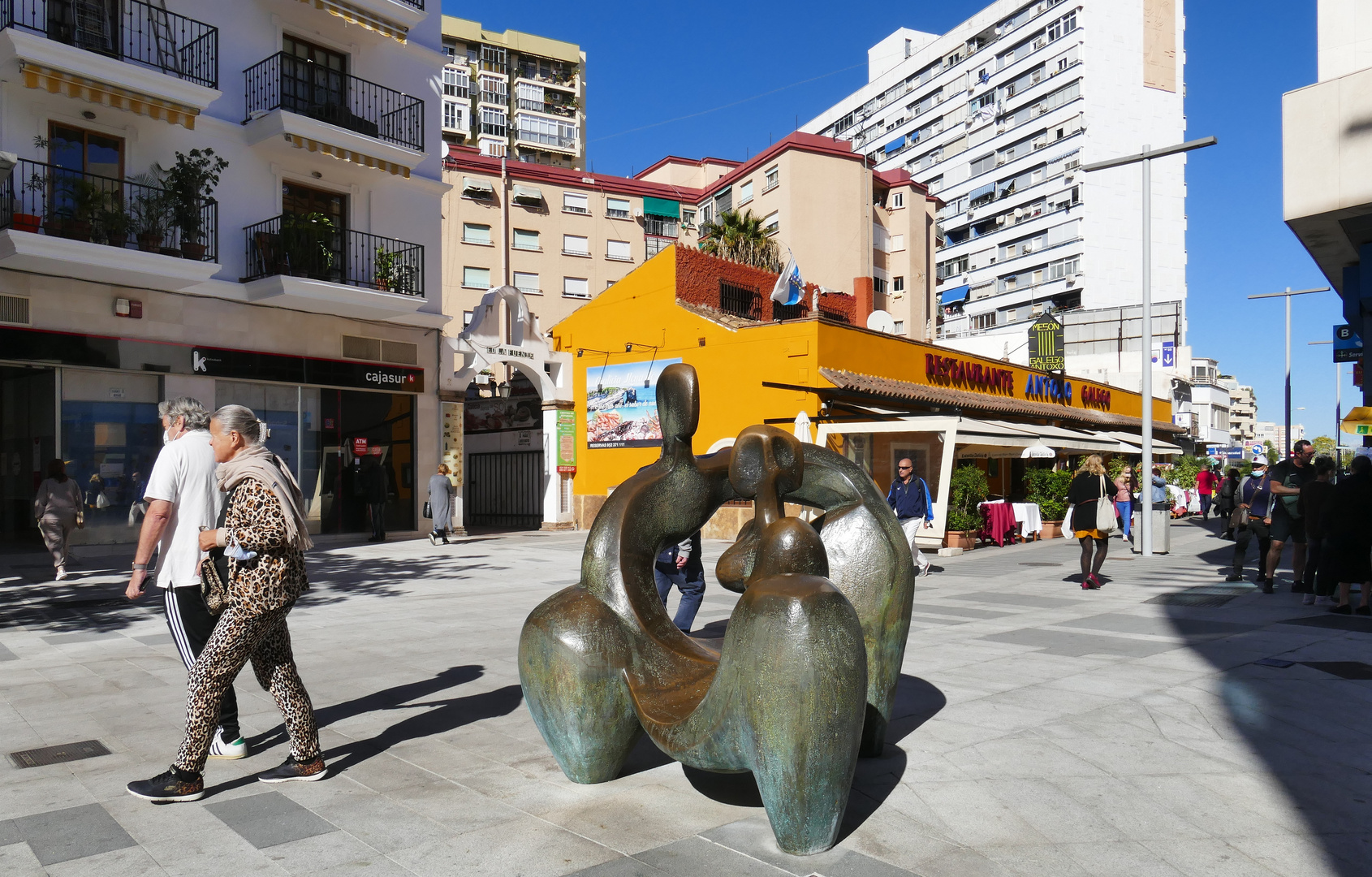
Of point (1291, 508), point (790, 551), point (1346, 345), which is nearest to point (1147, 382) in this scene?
point (1346, 345)

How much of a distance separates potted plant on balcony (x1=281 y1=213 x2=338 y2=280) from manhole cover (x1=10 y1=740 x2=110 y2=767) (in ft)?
44.1

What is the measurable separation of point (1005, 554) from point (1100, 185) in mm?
53998

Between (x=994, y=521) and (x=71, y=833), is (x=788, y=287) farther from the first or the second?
(x=71, y=833)

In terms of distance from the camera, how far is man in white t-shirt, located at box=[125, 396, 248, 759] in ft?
14.8

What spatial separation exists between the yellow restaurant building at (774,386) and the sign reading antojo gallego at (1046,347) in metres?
3.62

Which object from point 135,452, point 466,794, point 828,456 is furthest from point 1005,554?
point 135,452

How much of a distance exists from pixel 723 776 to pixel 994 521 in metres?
15.0

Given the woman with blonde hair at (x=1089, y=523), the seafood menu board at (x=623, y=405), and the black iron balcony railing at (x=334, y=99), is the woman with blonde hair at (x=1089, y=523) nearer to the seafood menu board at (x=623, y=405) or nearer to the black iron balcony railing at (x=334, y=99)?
the seafood menu board at (x=623, y=405)

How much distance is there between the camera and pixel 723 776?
4.28 m

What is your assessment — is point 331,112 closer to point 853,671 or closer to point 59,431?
point 59,431

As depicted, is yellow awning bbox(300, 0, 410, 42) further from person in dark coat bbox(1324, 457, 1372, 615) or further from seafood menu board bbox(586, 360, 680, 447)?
→ person in dark coat bbox(1324, 457, 1372, 615)

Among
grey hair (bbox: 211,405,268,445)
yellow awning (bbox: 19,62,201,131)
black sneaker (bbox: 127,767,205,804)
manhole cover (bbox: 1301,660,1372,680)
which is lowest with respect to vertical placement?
manhole cover (bbox: 1301,660,1372,680)

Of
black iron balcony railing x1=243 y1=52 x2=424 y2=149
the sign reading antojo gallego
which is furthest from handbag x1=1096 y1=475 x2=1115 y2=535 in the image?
the sign reading antojo gallego

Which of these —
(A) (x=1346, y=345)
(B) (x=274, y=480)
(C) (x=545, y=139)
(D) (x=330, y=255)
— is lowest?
(B) (x=274, y=480)
